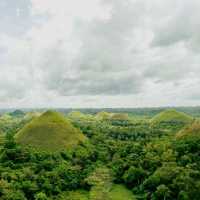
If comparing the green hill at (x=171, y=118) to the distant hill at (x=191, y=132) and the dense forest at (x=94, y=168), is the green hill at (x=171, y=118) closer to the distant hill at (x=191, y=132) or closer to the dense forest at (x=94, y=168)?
the distant hill at (x=191, y=132)

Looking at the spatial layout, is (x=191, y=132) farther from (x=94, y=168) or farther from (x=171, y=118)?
(x=171, y=118)

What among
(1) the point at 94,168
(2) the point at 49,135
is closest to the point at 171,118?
(2) the point at 49,135

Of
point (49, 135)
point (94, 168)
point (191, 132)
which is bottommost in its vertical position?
point (94, 168)

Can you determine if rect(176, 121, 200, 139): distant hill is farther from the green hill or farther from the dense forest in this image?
the green hill

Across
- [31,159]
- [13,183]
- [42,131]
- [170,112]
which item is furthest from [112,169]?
[170,112]

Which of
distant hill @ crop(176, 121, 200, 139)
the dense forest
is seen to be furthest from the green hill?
the dense forest

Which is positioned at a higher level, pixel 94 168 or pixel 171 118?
pixel 171 118

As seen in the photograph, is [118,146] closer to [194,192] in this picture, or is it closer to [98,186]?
[98,186]

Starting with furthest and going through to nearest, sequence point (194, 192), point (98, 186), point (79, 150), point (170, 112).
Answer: point (170, 112) < point (79, 150) < point (98, 186) < point (194, 192)

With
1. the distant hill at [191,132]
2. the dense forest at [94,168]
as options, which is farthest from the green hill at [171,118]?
the dense forest at [94,168]
